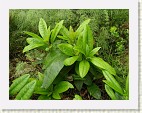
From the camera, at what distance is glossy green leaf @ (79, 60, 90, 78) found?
1.71 meters

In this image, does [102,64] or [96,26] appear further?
[96,26]

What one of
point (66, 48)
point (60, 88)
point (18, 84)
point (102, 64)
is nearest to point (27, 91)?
point (18, 84)

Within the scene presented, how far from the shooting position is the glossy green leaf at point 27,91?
1.75 m

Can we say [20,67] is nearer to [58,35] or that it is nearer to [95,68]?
[58,35]

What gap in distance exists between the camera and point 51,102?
179 cm

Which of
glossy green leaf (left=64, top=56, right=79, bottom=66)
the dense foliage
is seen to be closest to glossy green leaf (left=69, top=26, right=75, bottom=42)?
the dense foliage

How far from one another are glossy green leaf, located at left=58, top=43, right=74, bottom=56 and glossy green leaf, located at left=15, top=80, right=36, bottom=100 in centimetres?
21

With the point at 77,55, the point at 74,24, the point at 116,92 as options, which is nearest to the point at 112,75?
the point at 116,92

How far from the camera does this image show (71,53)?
1748 mm

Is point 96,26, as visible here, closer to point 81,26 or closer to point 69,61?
point 81,26

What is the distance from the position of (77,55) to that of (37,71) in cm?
24
